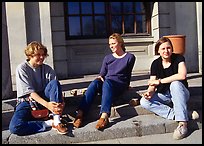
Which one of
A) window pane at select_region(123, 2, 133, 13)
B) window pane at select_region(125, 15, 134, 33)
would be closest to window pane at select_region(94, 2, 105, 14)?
window pane at select_region(123, 2, 133, 13)

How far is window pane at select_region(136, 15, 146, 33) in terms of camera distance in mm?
8664

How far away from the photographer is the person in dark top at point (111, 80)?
3.78 meters

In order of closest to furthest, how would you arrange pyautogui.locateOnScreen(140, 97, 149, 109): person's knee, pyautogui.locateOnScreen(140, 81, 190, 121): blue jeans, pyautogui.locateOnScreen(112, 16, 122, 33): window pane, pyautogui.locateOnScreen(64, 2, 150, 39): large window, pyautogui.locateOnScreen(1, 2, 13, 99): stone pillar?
pyautogui.locateOnScreen(140, 81, 190, 121): blue jeans, pyautogui.locateOnScreen(140, 97, 149, 109): person's knee, pyautogui.locateOnScreen(1, 2, 13, 99): stone pillar, pyautogui.locateOnScreen(64, 2, 150, 39): large window, pyautogui.locateOnScreen(112, 16, 122, 33): window pane

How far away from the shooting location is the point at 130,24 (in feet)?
28.3

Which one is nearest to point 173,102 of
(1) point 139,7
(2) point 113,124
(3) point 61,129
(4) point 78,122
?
(2) point 113,124

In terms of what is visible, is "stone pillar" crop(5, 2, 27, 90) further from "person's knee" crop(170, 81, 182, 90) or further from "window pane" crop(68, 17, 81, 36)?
"person's knee" crop(170, 81, 182, 90)

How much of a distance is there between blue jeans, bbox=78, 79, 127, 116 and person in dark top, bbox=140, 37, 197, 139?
1.33 ft

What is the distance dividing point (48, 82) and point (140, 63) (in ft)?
16.6

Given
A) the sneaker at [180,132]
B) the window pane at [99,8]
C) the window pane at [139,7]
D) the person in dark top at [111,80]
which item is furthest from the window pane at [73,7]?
the sneaker at [180,132]

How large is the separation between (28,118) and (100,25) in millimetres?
5345

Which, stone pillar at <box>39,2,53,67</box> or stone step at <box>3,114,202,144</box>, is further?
stone pillar at <box>39,2,53,67</box>

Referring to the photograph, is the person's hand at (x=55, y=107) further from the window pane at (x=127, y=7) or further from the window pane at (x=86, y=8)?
the window pane at (x=127, y=7)

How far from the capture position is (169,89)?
3799mm

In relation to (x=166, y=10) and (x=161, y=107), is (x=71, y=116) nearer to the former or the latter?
(x=161, y=107)
